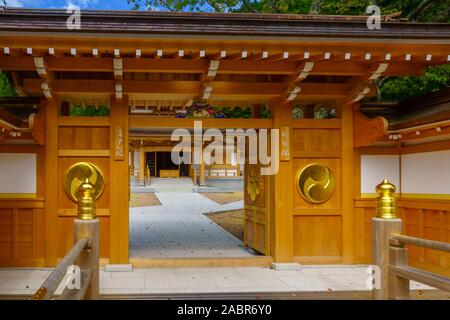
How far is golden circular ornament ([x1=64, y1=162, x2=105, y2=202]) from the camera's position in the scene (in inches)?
315

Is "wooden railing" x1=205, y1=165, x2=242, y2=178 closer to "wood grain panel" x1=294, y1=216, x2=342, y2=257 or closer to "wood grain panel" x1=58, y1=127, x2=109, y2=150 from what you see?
"wood grain panel" x1=294, y1=216, x2=342, y2=257

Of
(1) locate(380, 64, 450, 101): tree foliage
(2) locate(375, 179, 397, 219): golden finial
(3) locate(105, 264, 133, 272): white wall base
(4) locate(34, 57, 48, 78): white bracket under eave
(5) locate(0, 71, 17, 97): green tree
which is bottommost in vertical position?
(3) locate(105, 264, 133, 272): white wall base

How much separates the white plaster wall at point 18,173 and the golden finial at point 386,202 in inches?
221

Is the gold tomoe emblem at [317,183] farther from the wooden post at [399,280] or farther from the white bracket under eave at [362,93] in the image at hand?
the wooden post at [399,280]

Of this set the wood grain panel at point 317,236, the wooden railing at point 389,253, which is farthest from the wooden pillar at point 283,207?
the wooden railing at point 389,253

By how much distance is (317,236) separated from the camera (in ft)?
27.8

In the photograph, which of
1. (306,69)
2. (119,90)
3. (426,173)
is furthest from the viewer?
(426,173)

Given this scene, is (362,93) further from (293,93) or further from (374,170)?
(374,170)

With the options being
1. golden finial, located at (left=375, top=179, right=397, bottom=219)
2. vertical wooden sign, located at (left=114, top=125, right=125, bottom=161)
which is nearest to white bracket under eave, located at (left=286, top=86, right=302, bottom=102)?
vertical wooden sign, located at (left=114, top=125, right=125, bottom=161)

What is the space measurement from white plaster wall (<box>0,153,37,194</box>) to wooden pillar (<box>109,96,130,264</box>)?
4.24 feet

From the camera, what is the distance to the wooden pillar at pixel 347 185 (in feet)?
27.8

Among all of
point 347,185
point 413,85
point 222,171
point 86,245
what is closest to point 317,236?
point 347,185

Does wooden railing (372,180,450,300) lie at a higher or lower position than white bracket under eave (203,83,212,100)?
lower

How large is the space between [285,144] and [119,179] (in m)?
2.84
